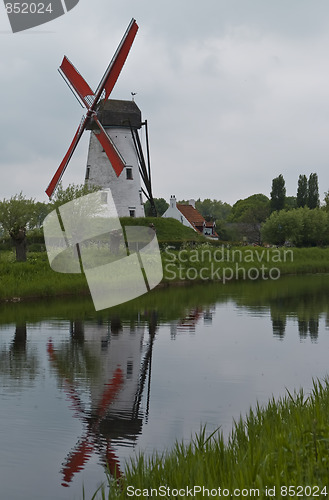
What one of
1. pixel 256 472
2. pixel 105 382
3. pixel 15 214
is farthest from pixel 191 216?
pixel 256 472

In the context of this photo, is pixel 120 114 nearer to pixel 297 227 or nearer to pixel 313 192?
pixel 297 227

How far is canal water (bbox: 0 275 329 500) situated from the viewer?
870 cm

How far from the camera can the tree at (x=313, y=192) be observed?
90456 millimetres

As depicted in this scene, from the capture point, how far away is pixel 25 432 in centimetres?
966

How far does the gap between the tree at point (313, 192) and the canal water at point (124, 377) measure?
66.5 m

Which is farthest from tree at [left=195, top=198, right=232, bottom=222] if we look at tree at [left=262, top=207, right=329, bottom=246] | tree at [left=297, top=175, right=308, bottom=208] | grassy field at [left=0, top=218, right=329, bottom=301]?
grassy field at [left=0, top=218, right=329, bottom=301]

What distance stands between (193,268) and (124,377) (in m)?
28.4

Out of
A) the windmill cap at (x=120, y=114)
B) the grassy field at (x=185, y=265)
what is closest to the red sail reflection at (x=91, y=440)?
the grassy field at (x=185, y=265)

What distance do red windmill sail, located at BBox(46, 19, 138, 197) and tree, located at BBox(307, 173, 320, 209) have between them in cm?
5032

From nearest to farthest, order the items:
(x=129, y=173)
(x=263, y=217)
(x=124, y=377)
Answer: (x=124, y=377), (x=129, y=173), (x=263, y=217)

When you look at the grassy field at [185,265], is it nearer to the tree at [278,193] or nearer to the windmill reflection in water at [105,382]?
the windmill reflection in water at [105,382]

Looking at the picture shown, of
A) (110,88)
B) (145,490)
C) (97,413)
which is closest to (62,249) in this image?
(110,88)

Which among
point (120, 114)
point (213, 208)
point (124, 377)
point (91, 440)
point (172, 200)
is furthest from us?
point (213, 208)

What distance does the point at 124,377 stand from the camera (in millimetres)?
13555
